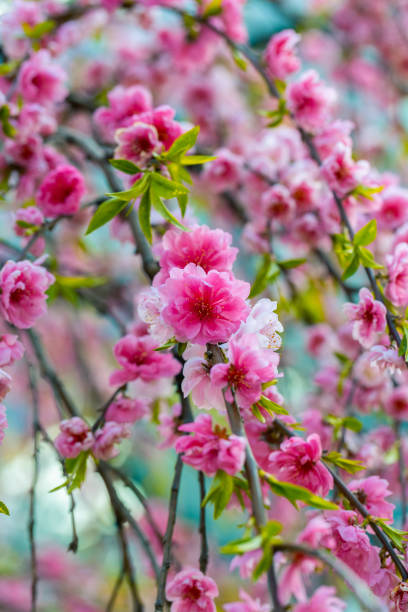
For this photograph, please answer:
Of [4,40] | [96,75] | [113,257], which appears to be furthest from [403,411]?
[113,257]

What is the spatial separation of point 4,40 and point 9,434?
224 cm

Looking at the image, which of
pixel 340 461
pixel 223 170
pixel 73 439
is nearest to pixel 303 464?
pixel 340 461

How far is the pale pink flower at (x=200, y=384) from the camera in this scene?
0.57 metres

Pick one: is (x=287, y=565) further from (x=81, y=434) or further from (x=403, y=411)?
(x=403, y=411)

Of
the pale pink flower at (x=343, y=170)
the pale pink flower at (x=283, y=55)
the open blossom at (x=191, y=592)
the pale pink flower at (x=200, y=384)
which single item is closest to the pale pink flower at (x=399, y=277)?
the pale pink flower at (x=343, y=170)

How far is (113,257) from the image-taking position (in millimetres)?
2596

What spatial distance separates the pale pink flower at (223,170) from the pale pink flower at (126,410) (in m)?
0.56

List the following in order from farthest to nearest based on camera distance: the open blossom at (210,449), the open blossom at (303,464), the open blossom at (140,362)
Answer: the open blossom at (140,362)
the open blossom at (303,464)
the open blossom at (210,449)

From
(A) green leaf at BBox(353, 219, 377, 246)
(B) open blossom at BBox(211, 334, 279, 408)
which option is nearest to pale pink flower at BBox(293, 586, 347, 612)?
(B) open blossom at BBox(211, 334, 279, 408)

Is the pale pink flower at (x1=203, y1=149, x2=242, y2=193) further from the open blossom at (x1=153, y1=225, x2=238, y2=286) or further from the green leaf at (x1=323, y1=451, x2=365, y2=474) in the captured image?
the green leaf at (x1=323, y1=451, x2=365, y2=474)

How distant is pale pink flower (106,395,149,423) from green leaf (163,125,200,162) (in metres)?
0.32

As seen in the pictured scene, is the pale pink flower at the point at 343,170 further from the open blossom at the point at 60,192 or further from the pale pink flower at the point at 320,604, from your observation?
the pale pink flower at the point at 320,604

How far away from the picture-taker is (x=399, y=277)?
710 mm

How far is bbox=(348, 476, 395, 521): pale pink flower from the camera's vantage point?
666mm
